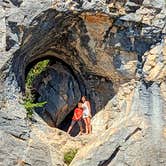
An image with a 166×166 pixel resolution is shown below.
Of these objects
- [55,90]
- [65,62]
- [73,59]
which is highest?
[73,59]

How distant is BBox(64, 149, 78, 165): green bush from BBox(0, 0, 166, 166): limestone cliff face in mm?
184

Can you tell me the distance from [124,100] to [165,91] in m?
1.28

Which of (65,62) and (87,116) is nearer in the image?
(87,116)

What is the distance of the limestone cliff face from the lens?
13.4 metres

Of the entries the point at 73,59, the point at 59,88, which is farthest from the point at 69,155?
the point at 59,88

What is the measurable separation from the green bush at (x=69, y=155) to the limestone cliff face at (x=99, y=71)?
0.60ft

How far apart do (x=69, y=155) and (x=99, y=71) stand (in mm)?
3084

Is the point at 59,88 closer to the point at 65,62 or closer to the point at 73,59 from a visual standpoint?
the point at 65,62

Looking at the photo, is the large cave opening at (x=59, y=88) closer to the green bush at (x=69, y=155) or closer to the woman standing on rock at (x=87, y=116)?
the woman standing on rock at (x=87, y=116)

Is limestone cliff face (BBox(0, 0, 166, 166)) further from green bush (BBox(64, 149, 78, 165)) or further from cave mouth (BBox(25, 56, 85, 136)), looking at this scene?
cave mouth (BBox(25, 56, 85, 136))

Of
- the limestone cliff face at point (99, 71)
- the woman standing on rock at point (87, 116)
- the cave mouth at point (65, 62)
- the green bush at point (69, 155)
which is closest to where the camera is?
the limestone cliff face at point (99, 71)

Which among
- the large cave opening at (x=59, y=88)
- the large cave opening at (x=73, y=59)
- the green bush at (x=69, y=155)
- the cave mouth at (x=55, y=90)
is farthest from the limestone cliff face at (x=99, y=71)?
the cave mouth at (x=55, y=90)

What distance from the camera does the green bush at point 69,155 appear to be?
1409cm

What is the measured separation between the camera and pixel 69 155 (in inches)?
561
